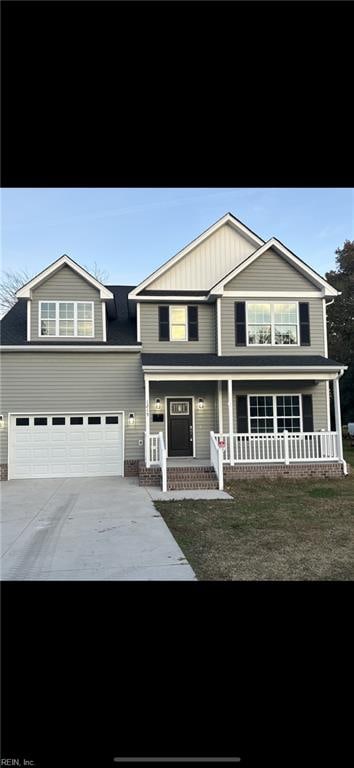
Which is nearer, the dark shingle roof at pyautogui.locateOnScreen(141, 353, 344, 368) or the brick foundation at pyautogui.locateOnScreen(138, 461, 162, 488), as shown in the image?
the brick foundation at pyautogui.locateOnScreen(138, 461, 162, 488)

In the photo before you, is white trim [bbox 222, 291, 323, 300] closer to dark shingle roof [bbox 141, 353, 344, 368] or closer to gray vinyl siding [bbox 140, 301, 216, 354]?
gray vinyl siding [bbox 140, 301, 216, 354]

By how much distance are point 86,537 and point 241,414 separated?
24.6 ft

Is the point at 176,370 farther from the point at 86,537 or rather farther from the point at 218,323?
the point at 86,537

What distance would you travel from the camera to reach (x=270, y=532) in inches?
259

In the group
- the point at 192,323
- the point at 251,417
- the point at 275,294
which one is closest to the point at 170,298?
the point at 192,323

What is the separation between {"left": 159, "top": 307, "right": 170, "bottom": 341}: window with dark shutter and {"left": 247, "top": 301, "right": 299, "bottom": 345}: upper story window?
2576 millimetres

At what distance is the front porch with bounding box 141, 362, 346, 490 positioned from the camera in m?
11.6

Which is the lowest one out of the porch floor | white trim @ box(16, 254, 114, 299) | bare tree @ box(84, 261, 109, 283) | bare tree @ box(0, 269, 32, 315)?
the porch floor

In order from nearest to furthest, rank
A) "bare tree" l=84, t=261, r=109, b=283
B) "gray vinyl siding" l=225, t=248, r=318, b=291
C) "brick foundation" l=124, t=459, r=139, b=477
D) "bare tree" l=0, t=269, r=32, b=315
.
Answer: "brick foundation" l=124, t=459, r=139, b=477 < "gray vinyl siding" l=225, t=248, r=318, b=291 < "bare tree" l=0, t=269, r=32, b=315 < "bare tree" l=84, t=261, r=109, b=283

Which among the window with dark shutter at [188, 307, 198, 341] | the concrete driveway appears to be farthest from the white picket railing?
the window with dark shutter at [188, 307, 198, 341]

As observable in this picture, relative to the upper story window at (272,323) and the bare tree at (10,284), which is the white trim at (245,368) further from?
the bare tree at (10,284)

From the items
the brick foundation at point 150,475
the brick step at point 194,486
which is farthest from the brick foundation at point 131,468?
the brick step at point 194,486
